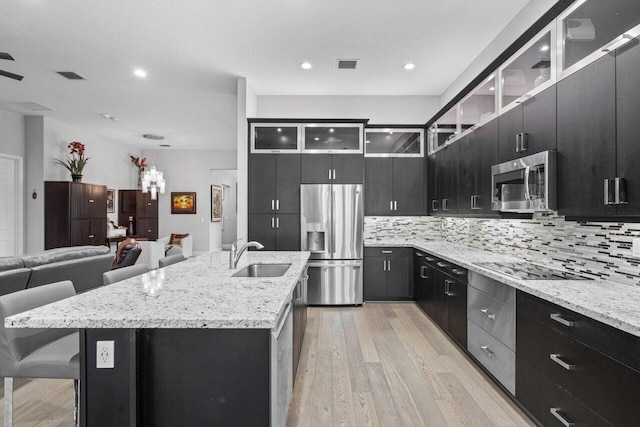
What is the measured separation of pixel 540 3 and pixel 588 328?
2778mm

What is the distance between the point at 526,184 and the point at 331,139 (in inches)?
115

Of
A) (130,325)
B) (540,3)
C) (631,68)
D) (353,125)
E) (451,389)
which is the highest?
(540,3)

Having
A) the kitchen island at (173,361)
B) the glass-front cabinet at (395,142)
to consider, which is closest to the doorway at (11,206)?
the glass-front cabinet at (395,142)

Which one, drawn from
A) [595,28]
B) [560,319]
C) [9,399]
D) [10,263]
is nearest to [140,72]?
[10,263]

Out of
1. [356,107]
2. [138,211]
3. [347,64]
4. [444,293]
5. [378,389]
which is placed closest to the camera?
[378,389]

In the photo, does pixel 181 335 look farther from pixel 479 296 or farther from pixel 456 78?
pixel 456 78

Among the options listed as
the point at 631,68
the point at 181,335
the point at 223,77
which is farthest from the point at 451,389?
the point at 223,77

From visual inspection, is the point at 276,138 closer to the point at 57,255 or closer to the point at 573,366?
the point at 57,255

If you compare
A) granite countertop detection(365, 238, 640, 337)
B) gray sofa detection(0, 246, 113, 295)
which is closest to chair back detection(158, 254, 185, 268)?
gray sofa detection(0, 246, 113, 295)

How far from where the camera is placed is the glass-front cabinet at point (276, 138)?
4965 mm

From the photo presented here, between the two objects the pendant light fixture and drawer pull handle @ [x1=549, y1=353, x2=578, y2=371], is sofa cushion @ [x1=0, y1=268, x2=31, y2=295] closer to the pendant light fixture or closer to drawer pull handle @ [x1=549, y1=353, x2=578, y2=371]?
drawer pull handle @ [x1=549, y1=353, x2=578, y2=371]

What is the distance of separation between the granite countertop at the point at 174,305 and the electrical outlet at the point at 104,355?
0.10m

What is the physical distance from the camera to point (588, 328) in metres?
1.71

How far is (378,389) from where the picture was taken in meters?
2.65
